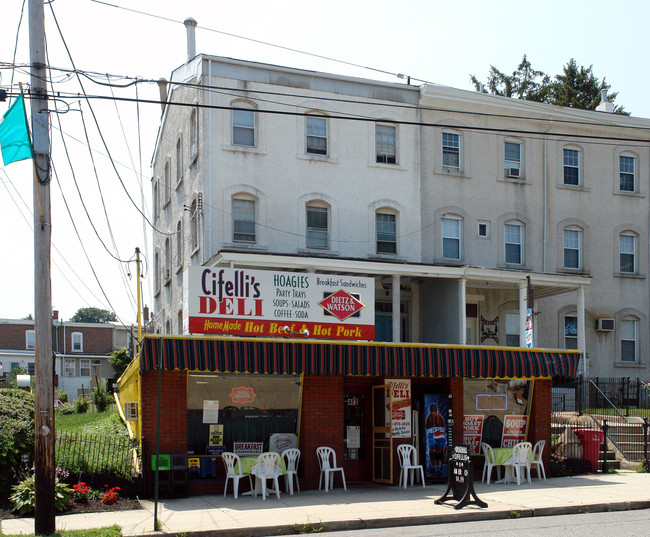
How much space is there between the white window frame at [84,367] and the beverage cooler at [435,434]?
47477mm

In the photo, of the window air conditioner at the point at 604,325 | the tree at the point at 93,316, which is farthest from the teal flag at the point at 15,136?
the tree at the point at 93,316

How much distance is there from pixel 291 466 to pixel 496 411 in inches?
214

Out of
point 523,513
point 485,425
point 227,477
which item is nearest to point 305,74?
point 485,425

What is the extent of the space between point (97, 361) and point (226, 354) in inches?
1946

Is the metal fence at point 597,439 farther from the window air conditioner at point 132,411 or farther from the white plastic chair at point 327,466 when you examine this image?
the window air conditioner at point 132,411

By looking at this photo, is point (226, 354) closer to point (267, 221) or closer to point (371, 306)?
point (371, 306)

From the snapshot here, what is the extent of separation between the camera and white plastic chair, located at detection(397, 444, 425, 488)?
631 inches

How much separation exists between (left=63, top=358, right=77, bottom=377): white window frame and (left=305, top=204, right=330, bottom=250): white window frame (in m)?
39.4

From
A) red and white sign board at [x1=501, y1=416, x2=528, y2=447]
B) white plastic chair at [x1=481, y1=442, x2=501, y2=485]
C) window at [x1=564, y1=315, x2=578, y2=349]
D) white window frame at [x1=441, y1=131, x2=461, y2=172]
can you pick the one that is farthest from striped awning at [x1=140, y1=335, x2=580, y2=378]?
window at [x1=564, y1=315, x2=578, y2=349]

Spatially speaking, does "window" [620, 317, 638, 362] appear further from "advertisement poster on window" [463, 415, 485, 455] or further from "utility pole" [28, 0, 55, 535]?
"utility pole" [28, 0, 55, 535]

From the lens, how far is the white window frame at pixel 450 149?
2811 cm

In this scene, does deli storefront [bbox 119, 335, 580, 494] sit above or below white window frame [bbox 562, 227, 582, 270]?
below

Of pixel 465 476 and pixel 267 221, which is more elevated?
pixel 267 221

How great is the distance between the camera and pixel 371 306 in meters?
16.4
